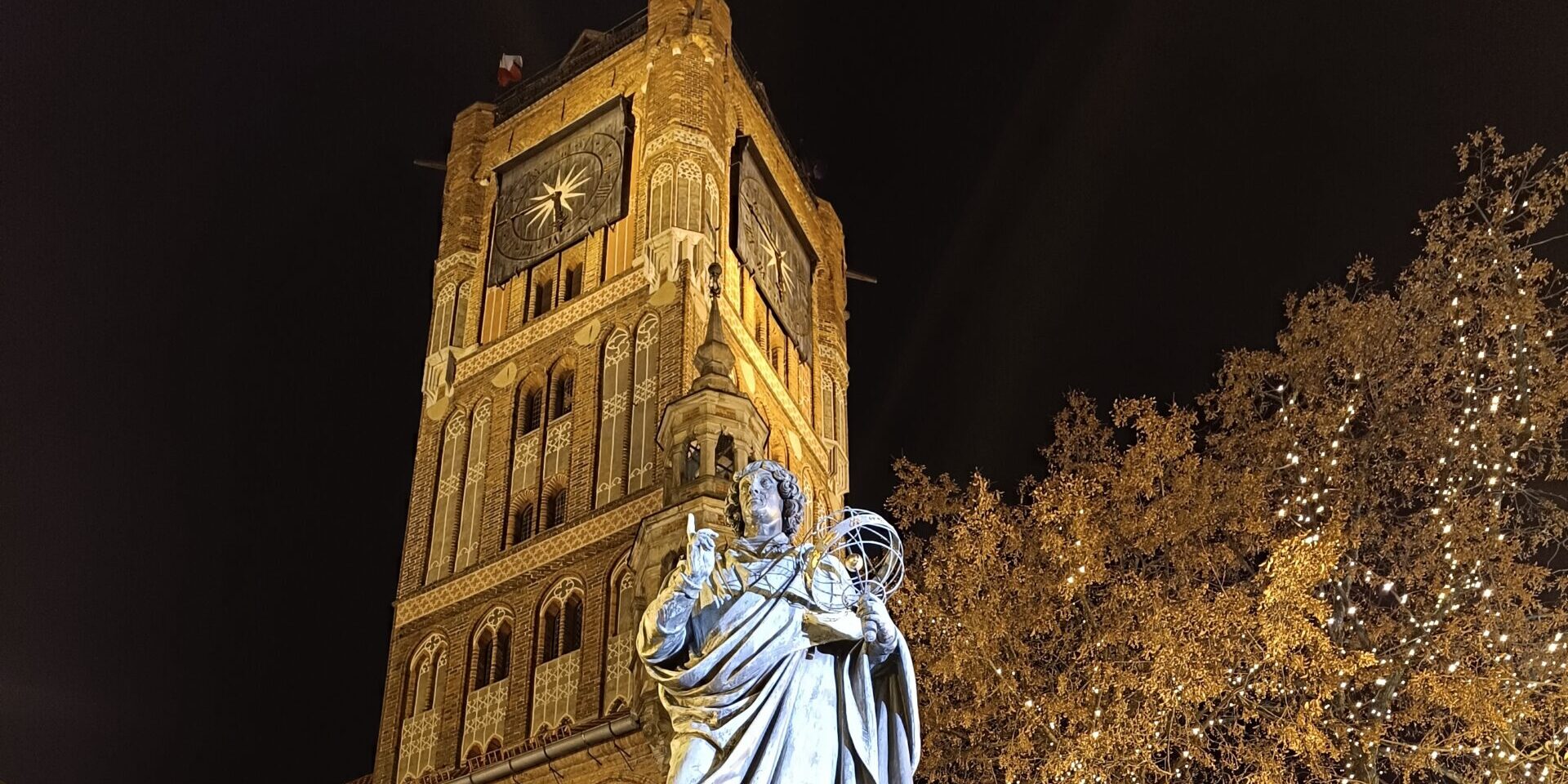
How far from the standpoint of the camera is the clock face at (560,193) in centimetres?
3312

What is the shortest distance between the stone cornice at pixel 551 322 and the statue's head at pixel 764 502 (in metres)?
24.8

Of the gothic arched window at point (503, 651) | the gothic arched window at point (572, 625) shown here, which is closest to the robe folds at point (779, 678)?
the gothic arched window at point (572, 625)

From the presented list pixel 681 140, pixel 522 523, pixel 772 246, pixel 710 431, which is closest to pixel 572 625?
pixel 522 523

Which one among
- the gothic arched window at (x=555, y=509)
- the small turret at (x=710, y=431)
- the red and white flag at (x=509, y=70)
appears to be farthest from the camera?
the red and white flag at (x=509, y=70)

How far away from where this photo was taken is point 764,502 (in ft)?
19.2

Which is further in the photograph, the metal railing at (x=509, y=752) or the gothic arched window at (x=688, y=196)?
the gothic arched window at (x=688, y=196)

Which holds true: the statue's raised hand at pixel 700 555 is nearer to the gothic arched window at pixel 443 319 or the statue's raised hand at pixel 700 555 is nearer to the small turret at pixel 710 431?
the small turret at pixel 710 431

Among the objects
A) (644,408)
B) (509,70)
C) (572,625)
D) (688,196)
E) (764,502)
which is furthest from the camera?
(509,70)

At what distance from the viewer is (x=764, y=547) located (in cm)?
580

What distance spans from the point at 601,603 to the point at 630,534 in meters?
1.25

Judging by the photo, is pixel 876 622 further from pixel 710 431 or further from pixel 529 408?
pixel 529 408

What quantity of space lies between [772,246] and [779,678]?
29.8 m

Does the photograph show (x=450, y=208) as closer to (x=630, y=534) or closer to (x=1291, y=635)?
(x=630, y=534)

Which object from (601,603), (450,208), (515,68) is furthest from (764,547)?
(515,68)
